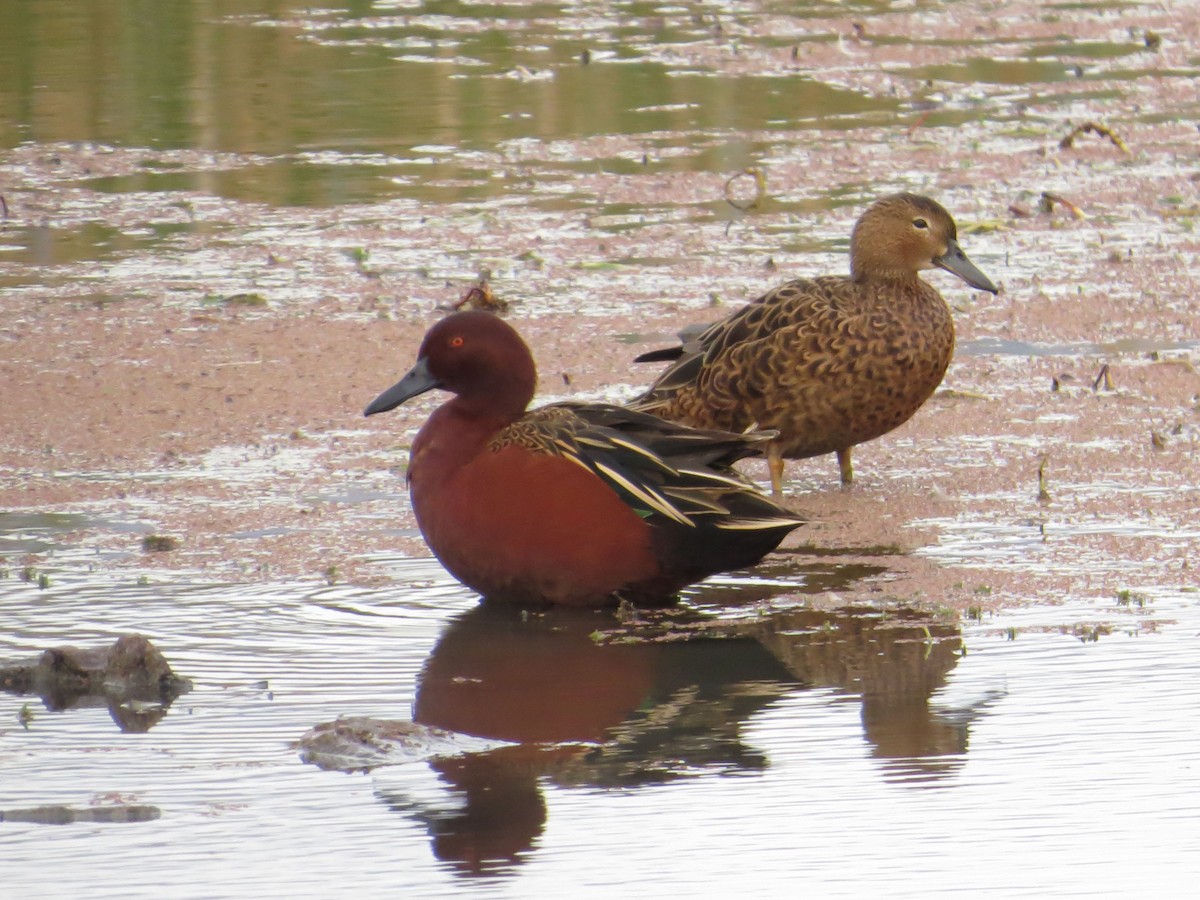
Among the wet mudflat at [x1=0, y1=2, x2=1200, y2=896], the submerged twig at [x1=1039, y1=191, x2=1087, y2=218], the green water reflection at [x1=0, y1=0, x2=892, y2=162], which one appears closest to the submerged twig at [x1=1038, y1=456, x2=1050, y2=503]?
the wet mudflat at [x1=0, y1=2, x2=1200, y2=896]

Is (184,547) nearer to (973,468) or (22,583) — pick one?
(22,583)

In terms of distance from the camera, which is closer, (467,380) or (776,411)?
(467,380)

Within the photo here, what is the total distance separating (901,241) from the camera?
23.8 feet

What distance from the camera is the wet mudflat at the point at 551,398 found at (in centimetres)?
422

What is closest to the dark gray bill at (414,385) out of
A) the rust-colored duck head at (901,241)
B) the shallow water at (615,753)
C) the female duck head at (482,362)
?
the female duck head at (482,362)

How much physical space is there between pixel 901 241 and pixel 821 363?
26.2 inches

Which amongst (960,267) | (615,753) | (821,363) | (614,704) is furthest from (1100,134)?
(615,753)

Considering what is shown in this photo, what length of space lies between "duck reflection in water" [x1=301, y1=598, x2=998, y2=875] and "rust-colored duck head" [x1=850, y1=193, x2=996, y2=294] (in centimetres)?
187

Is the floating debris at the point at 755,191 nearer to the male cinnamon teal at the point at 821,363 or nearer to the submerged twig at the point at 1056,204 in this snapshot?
the submerged twig at the point at 1056,204

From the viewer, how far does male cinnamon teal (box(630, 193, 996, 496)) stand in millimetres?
6844

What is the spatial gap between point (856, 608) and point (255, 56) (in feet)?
33.3

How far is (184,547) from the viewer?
6.22 metres

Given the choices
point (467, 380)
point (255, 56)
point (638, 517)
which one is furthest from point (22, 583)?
point (255, 56)

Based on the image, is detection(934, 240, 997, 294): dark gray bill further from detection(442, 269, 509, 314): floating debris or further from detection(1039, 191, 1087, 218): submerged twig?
detection(1039, 191, 1087, 218): submerged twig
